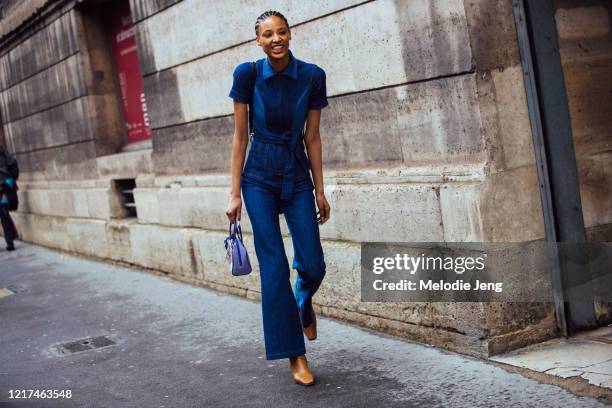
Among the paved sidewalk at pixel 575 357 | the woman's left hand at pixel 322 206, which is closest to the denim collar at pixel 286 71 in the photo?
the woman's left hand at pixel 322 206

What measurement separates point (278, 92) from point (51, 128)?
895 centimetres

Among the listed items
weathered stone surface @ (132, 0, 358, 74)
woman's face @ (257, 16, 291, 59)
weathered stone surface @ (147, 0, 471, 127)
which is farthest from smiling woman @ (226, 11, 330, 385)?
weathered stone surface @ (132, 0, 358, 74)

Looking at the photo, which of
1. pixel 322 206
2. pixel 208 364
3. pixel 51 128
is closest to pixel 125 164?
pixel 51 128

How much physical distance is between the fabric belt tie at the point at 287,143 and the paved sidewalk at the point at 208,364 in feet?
3.67

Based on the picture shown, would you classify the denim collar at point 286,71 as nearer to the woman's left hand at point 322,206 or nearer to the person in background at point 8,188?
the woman's left hand at point 322,206

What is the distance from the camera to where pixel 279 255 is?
4750 millimetres

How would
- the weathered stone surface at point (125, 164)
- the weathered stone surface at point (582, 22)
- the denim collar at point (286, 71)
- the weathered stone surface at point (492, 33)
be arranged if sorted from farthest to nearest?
1. the weathered stone surface at point (125, 164)
2. the weathered stone surface at point (582, 22)
3. the weathered stone surface at point (492, 33)
4. the denim collar at point (286, 71)

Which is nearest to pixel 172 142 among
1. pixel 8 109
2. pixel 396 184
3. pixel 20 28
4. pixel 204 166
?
pixel 204 166

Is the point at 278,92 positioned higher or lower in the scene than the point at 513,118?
higher

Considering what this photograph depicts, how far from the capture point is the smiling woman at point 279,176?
4.65 m

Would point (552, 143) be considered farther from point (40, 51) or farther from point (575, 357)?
point (40, 51)

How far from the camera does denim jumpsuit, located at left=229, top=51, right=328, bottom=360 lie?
4.65 m

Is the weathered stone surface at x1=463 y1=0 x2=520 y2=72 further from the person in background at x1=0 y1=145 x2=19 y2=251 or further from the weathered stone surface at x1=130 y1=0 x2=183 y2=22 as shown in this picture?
the person in background at x1=0 y1=145 x2=19 y2=251

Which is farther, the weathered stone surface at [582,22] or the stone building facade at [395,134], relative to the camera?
the weathered stone surface at [582,22]
